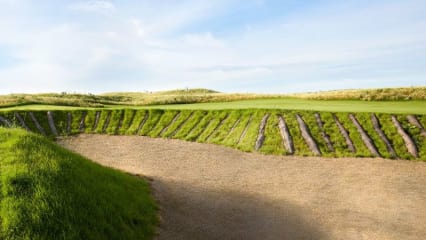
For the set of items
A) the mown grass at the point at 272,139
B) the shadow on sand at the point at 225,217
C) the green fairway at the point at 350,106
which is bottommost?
the shadow on sand at the point at 225,217

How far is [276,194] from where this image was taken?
49.1ft

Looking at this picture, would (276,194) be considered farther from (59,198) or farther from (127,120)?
(127,120)

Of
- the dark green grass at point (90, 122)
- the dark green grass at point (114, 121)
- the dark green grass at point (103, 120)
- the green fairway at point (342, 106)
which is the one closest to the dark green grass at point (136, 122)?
the dark green grass at point (114, 121)

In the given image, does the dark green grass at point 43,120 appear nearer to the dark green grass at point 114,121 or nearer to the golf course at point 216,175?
the golf course at point 216,175

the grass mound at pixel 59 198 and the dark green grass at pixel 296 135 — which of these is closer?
the grass mound at pixel 59 198

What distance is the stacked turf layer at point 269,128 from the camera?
20266 millimetres

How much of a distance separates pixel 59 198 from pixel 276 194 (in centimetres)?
881

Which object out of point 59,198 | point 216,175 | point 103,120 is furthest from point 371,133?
point 103,120

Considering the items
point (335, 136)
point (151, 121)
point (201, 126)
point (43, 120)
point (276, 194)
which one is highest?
point (43, 120)

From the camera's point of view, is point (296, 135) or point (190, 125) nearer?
point (296, 135)

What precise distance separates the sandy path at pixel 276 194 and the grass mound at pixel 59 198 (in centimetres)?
128

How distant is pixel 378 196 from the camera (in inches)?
571

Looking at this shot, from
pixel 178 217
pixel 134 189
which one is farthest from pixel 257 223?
pixel 134 189

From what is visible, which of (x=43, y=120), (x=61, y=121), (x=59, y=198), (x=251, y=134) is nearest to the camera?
(x=59, y=198)
